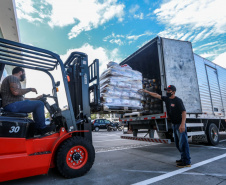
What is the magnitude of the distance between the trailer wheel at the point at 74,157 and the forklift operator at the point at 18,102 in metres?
0.52

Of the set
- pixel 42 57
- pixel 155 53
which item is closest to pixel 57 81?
pixel 42 57

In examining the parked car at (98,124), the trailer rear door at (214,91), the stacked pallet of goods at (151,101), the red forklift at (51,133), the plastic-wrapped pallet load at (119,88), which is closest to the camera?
the red forklift at (51,133)

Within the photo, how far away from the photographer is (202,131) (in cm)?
586

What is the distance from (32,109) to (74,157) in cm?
116

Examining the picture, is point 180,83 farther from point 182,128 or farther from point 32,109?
point 32,109

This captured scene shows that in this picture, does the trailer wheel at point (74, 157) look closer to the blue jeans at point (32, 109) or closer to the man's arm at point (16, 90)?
the blue jeans at point (32, 109)

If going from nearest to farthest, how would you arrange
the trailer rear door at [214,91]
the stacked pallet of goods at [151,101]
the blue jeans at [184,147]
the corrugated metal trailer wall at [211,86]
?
1. the blue jeans at [184,147]
2. the stacked pallet of goods at [151,101]
3. the corrugated metal trailer wall at [211,86]
4. the trailer rear door at [214,91]

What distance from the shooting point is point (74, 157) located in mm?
3047

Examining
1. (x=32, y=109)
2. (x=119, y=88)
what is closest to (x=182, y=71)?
(x=119, y=88)

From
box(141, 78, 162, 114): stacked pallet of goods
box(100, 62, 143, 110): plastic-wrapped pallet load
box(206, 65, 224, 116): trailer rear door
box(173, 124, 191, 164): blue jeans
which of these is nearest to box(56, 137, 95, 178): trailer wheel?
box(100, 62, 143, 110): plastic-wrapped pallet load

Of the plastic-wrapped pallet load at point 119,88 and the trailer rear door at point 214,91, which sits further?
the trailer rear door at point 214,91

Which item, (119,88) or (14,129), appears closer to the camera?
(14,129)

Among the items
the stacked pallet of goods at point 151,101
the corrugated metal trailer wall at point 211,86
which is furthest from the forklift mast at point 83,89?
the corrugated metal trailer wall at point 211,86

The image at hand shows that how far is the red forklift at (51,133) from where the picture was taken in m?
2.57
